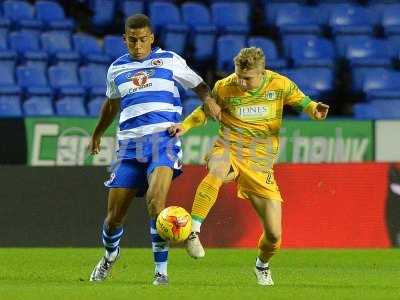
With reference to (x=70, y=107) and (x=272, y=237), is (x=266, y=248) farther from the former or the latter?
(x=70, y=107)

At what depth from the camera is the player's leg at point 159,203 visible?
10.4 metres

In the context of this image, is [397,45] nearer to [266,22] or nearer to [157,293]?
[266,22]

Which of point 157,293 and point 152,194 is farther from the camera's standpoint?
point 152,194

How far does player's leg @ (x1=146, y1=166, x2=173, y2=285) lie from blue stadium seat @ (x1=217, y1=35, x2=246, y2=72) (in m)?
10.3

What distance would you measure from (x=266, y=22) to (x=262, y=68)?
11692mm

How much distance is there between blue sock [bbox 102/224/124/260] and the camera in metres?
11.1

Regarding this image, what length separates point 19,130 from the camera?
56.2 ft

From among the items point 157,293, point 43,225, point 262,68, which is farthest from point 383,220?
point 157,293

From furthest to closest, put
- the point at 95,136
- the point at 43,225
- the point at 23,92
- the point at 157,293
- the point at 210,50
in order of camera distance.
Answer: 1. the point at 210,50
2. the point at 23,92
3. the point at 43,225
4. the point at 95,136
5. the point at 157,293

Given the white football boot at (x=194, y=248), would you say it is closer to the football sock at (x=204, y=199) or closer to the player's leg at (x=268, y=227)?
the football sock at (x=204, y=199)

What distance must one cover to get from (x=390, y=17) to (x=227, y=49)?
3.08 metres

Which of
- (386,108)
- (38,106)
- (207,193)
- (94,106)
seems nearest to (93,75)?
(94,106)

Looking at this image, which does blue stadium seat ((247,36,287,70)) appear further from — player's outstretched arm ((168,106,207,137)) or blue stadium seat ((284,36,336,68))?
player's outstretched arm ((168,106,207,137))

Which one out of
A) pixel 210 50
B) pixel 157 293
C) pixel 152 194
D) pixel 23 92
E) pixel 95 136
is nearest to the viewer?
pixel 157 293
